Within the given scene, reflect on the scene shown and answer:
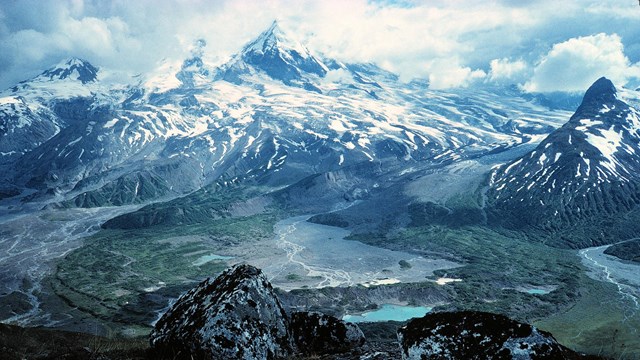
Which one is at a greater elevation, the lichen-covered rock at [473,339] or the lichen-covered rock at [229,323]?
the lichen-covered rock at [473,339]

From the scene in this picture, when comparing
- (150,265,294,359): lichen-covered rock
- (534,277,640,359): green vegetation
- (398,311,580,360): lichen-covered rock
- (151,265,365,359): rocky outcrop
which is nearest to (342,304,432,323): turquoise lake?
(534,277,640,359): green vegetation

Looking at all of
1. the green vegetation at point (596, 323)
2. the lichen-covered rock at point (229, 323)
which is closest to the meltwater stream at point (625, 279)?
the green vegetation at point (596, 323)

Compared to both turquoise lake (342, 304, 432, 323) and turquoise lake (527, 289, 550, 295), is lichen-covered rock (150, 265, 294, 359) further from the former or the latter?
turquoise lake (527, 289, 550, 295)

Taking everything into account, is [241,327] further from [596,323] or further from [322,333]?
[596,323]

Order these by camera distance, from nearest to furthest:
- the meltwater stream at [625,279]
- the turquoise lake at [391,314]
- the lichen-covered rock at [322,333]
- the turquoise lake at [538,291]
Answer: the lichen-covered rock at [322,333] < the turquoise lake at [391,314] < the meltwater stream at [625,279] < the turquoise lake at [538,291]

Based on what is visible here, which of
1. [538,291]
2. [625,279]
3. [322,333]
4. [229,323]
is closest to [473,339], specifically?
[229,323]

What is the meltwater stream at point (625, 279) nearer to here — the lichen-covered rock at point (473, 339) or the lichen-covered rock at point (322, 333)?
the lichen-covered rock at point (322, 333)
